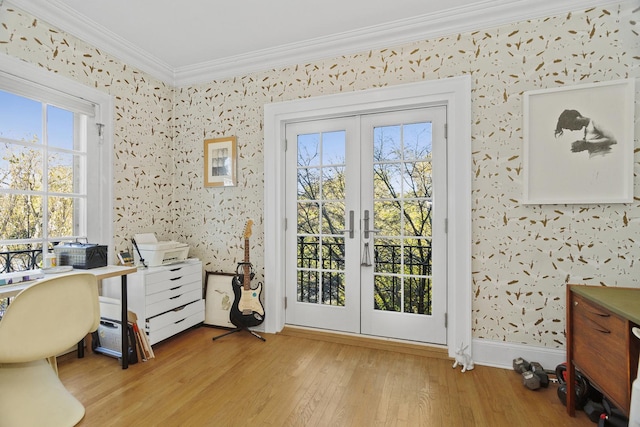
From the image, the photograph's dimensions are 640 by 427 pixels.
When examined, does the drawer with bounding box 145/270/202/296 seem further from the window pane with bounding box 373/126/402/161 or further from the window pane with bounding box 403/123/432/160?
the window pane with bounding box 403/123/432/160

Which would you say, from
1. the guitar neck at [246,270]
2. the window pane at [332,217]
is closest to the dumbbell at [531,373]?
the window pane at [332,217]

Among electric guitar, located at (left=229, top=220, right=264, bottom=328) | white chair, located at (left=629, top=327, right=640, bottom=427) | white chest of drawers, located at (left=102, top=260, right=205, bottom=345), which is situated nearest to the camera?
white chair, located at (left=629, top=327, right=640, bottom=427)

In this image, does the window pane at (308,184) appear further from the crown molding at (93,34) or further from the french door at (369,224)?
the crown molding at (93,34)

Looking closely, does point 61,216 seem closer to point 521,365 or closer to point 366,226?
point 366,226

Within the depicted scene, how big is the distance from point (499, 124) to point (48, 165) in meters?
3.48

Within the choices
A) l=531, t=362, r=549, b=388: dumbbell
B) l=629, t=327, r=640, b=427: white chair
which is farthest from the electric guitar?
l=629, t=327, r=640, b=427: white chair

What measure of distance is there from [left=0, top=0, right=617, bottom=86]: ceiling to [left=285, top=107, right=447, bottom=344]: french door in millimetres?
638

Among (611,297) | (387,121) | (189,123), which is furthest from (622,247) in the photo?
(189,123)

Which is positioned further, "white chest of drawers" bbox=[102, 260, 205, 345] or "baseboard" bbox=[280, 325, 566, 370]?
"white chest of drawers" bbox=[102, 260, 205, 345]

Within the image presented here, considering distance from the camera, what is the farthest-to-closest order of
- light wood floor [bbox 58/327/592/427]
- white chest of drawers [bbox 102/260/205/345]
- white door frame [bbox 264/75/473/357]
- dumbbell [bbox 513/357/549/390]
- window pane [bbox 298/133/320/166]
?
1. window pane [bbox 298/133/320/166]
2. white chest of drawers [bbox 102/260/205/345]
3. white door frame [bbox 264/75/473/357]
4. dumbbell [bbox 513/357/549/390]
5. light wood floor [bbox 58/327/592/427]

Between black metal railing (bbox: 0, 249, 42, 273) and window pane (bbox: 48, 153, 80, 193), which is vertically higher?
window pane (bbox: 48, 153, 80, 193)

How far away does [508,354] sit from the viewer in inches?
88.0

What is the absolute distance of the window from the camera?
214 centimetres

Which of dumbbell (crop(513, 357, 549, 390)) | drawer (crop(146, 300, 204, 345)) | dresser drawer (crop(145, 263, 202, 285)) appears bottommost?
dumbbell (crop(513, 357, 549, 390))
